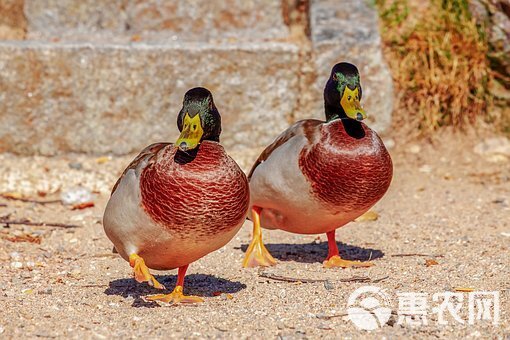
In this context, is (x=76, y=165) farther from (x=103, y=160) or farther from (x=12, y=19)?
(x=12, y=19)

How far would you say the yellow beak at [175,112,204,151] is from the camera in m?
3.93

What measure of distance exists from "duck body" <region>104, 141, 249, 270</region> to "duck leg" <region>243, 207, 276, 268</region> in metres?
1.15

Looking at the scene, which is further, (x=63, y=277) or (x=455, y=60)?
(x=455, y=60)

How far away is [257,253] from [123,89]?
2.49 m

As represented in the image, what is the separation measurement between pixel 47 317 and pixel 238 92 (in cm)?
376

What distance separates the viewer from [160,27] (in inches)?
320

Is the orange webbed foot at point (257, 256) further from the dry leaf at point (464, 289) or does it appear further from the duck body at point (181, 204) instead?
the dry leaf at point (464, 289)

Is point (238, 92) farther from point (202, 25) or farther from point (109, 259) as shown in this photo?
point (109, 259)

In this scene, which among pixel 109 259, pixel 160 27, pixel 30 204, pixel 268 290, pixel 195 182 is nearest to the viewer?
pixel 195 182

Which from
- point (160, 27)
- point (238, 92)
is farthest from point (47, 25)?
point (238, 92)

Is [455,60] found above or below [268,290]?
above

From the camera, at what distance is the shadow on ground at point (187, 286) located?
15.4ft

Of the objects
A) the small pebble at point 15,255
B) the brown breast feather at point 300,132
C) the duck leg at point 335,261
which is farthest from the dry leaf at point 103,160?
the duck leg at point 335,261

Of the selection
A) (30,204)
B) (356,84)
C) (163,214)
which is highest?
(356,84)
